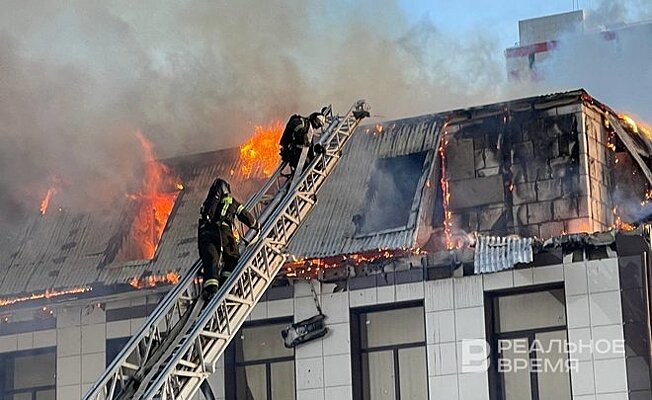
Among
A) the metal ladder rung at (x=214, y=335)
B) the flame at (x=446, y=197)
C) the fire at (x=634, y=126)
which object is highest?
the fire at (x=634, y=126)

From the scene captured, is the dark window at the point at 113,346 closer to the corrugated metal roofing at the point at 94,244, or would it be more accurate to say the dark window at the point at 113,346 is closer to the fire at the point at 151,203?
the corrugated metal roofing at the point at 94,244

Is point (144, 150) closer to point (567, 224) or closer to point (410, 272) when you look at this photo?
point (410, 272)

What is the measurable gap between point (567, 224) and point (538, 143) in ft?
4.86

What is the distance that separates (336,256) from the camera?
78.5 feet

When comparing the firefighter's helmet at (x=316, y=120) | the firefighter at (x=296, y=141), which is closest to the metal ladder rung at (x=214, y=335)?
the firefighter at (x=296, y=141)

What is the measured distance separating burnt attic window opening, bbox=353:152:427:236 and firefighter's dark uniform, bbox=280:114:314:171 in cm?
252

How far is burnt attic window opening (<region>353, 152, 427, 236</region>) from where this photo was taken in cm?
2431

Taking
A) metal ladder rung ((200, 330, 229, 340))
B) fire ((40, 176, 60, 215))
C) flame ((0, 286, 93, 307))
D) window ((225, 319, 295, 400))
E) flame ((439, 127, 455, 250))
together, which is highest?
fire ((40, 176, 60, 215))

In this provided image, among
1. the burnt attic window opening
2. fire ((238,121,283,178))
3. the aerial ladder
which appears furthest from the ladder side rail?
fire ((238,121,283,178))

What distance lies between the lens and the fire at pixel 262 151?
2628 cm

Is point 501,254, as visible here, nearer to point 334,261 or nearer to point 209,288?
point 334,261

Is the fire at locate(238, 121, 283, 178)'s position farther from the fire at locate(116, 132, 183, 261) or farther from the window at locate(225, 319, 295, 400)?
the window at locate(225, 319, 295, 400)

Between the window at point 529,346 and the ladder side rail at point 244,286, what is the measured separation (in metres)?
3.29

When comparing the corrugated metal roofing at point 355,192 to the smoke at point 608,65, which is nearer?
the corrugated metal roofing at point 355,192
